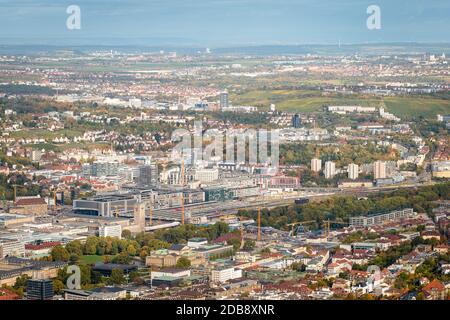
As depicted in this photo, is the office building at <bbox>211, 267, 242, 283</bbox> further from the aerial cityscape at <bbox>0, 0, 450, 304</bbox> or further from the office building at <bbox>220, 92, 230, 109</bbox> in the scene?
the office building at <bbox>220, 92, 230, 109</bbox>

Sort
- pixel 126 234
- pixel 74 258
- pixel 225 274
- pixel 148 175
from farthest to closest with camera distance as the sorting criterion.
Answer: pixel 148 175 < pixel 126 234 < pixel 74 258 < pixel 225 274

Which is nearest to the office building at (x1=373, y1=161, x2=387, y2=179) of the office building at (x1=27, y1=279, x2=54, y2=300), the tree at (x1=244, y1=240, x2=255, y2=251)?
the tree at (x1=244, y1=240, x2=255, y2=251)

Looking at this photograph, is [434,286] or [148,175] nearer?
[434,286]

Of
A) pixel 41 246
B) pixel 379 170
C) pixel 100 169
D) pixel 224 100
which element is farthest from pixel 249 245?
pixel 224 100

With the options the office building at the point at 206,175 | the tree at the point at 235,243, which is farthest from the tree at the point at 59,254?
the office building at the point at 206,175

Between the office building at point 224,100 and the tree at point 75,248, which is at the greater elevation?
the office building at point 224,100

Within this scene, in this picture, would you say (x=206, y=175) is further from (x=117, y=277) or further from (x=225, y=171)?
(x=117, y=277)

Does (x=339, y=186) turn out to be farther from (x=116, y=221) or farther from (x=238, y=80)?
(x=238, y=80)

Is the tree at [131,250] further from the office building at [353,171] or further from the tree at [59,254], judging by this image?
the office building at [353,171]
